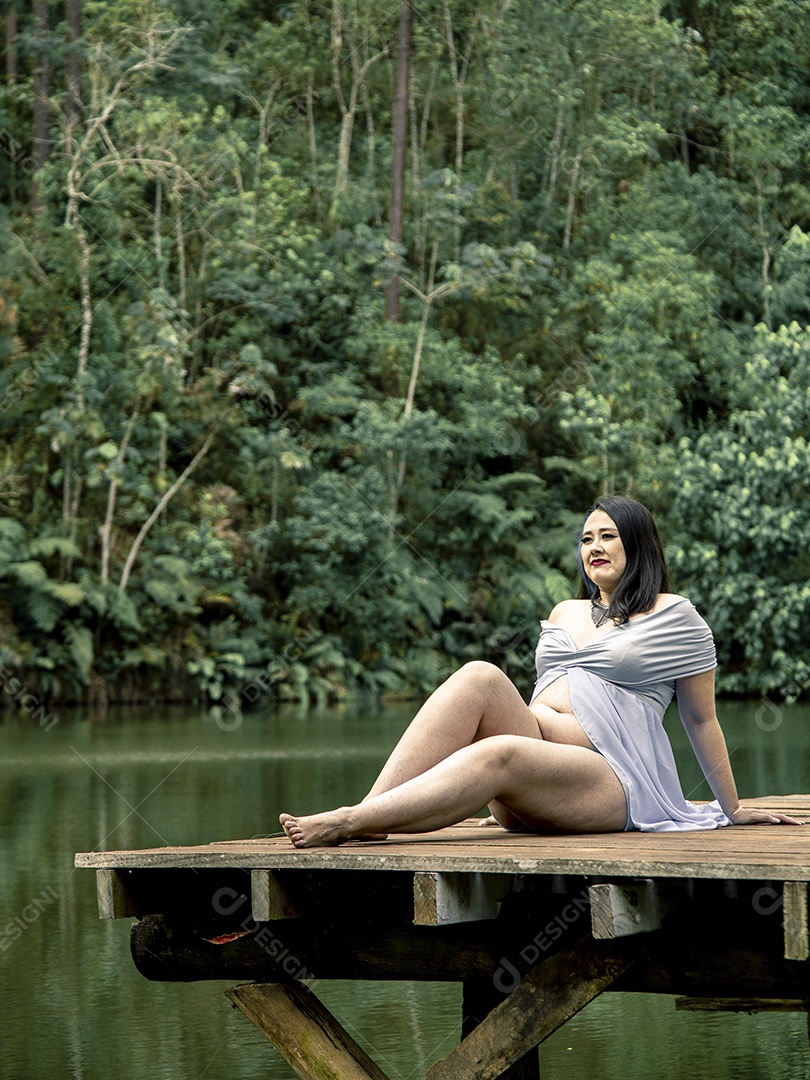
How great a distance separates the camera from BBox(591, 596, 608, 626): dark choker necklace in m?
4.50

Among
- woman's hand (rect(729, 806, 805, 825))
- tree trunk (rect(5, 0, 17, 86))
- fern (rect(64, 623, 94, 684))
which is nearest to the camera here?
woman's hand (rect(729, 806, 805, 825))

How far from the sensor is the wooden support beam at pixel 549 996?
365 cm

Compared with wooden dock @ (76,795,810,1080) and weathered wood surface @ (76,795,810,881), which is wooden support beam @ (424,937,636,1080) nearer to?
wooden dock @ (76,795,810,1080)

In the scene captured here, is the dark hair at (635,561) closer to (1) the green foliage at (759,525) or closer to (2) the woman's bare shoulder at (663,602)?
(2) the woman's bare shoulder at (663,602)

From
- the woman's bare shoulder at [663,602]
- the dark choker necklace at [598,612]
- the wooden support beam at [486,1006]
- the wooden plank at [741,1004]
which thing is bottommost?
the wooden plank at [741,1004]

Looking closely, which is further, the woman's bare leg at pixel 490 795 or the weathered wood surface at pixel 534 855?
the woman's bare leg at pixel 490 795

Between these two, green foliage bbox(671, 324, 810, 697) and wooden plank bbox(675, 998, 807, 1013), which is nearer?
wooden plank bbox(675, 998, 807, 1013)

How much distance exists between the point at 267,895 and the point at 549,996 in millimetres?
680

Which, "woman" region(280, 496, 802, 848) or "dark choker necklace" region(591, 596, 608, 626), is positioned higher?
"dark choker necklace" region(591, 596, 608, 626)

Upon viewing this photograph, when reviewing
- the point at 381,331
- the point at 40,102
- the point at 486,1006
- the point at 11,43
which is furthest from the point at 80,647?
the point at 486,1006

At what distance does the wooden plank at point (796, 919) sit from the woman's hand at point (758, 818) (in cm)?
141

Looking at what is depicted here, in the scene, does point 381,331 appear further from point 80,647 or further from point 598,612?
point 598,612

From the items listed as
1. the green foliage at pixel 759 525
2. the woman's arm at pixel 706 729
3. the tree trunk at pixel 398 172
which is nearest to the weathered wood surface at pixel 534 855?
the woman's arm at pixel 706 729

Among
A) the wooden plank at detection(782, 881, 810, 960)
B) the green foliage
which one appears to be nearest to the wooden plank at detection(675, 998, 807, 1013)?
the wooden plank at detection(782, 881, 810, 960)
